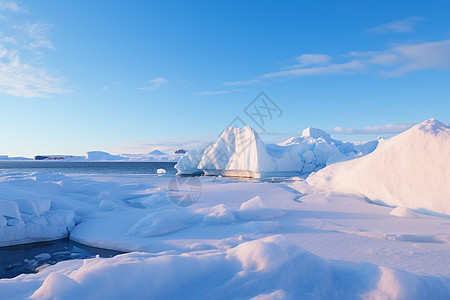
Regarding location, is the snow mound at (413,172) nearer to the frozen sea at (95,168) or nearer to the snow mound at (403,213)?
the snow mound at (403,213)

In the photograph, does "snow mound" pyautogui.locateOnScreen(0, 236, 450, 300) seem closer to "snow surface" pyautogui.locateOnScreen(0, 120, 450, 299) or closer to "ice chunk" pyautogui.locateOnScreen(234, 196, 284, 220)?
"snow surface" pyautogui.locateOnScreen(0, 120, 450, 299)

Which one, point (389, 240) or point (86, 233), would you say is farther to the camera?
point (86, 233)

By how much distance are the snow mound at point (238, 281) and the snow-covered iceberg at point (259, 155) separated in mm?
20551

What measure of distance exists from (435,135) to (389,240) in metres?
4.81

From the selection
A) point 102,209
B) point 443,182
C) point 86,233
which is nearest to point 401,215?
point 443,182

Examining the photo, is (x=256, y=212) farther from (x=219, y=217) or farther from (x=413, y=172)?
(x=413, y=172)

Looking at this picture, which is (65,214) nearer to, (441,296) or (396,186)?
(441,296)

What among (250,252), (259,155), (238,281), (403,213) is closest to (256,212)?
(403,213)

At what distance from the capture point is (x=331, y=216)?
23.1 ft

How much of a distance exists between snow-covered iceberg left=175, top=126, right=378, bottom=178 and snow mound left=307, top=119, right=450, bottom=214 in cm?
1365

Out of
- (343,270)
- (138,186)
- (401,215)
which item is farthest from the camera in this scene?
(138,186)

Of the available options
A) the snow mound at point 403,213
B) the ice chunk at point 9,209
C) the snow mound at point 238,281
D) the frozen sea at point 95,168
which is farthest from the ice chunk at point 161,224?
the frozen sea at point 95,168

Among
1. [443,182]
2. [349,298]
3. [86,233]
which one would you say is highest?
[443,182]

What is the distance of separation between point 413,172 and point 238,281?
7.77 m
